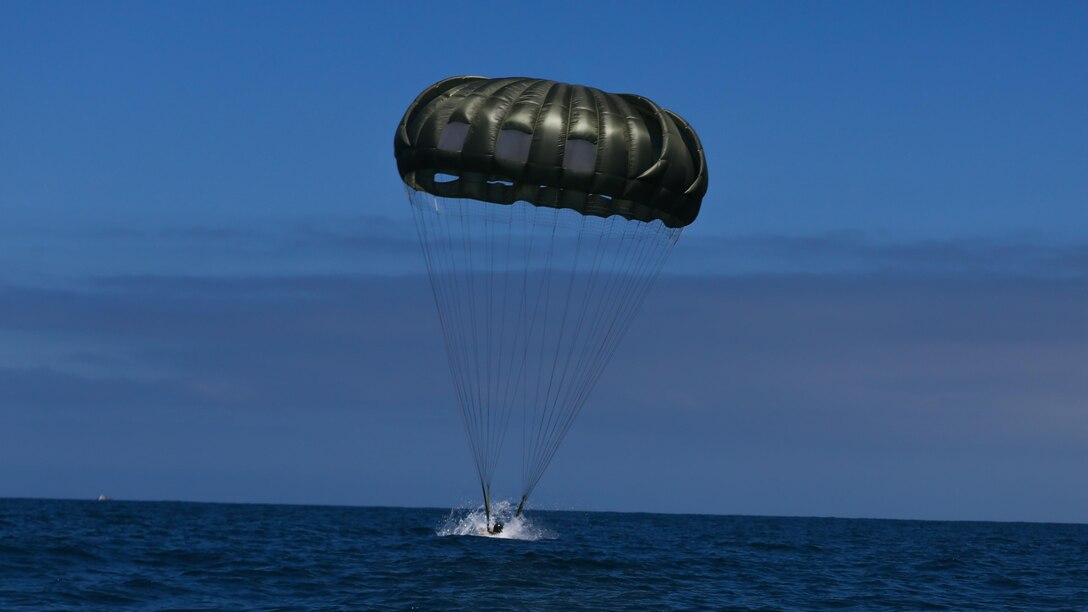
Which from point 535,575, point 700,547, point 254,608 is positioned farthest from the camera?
point 700,547

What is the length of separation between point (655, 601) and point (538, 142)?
11287mm

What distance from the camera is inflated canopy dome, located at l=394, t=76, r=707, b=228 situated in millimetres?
Result: 29297

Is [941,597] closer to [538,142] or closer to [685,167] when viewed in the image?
[685,167]

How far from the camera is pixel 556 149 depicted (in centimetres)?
2923

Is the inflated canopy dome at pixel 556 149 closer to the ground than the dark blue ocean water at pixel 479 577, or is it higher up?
higher up

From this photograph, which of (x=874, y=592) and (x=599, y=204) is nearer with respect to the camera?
(x=599, y=204)

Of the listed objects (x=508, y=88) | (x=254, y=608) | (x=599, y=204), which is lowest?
(x=254, y=608)

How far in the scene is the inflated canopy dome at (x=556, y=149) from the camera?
29297mm

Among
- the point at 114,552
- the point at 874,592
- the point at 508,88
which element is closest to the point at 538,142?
the point at 508,88

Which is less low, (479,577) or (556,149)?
(556,149)

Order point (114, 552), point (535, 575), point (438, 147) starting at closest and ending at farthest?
point (438, 147), point (535, 575), point (114, 552)

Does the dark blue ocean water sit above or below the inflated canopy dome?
below

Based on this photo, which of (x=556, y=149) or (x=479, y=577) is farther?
(x=479, y=577)

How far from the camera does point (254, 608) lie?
28.0 metres
